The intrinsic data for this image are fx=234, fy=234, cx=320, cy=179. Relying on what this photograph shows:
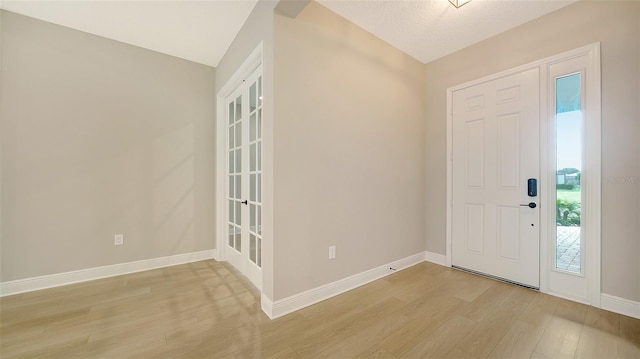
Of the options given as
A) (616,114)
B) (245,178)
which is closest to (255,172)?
(245,178)

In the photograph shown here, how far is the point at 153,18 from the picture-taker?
2.46 m

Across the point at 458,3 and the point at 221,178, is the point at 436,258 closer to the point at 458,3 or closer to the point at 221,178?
the point at 458,3

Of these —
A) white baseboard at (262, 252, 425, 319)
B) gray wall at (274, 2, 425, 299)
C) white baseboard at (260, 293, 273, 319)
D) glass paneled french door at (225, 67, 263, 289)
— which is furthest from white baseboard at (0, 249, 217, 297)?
gray wall at (274, 2, 425, 299)

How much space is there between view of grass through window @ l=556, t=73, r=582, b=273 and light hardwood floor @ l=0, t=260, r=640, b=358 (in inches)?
19.1

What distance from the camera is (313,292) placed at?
217 cm

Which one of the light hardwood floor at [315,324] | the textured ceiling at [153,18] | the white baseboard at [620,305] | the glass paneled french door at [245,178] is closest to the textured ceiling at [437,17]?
the textured ceiling at [153,18]

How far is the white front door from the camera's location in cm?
247

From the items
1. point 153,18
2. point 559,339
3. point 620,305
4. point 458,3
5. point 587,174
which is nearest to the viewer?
point 559,339

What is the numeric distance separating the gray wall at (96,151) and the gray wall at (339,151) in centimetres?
195

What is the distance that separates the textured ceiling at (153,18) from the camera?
2.27 m

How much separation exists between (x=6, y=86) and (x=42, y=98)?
241mm

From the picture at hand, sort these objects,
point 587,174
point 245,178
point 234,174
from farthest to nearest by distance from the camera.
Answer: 1. point 234,174
2. point 245,178
3. point 587,174

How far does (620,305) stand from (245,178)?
3662 mm

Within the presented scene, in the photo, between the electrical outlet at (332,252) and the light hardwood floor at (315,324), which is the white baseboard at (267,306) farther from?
the electrical outlet at (332,252)
